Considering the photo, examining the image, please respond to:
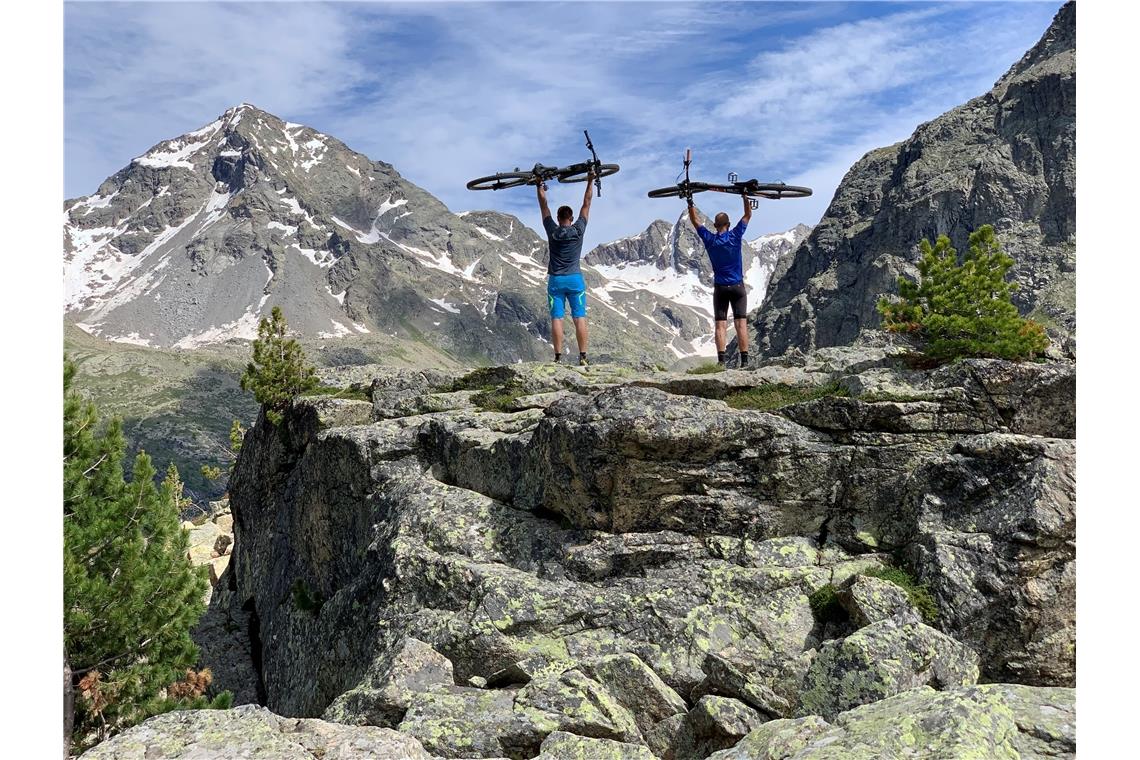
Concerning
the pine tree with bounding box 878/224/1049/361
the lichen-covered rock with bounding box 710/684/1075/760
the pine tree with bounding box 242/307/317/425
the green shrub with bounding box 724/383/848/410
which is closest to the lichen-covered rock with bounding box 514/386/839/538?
the green shrub with bounding box 724/383/848/410

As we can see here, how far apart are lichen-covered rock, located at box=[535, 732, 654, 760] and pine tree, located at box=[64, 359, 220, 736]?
14013 mm

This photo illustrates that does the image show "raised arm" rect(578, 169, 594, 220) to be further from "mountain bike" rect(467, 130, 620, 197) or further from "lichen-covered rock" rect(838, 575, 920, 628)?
"lichen-covered rock" rect(838, 575, 920, 628)

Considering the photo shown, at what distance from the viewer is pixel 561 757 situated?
1068cm

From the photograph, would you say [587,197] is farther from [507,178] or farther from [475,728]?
[475,728]

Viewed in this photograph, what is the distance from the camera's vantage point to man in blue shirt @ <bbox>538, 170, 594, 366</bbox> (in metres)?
21.8

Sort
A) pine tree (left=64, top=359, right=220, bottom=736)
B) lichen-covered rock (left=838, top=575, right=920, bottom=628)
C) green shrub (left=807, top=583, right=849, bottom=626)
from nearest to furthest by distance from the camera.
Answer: lichen-covered rock (left=838, top=575, right=920, bottom=628), green shrub (left=807, top=583, right=849, bottom=626), pine tree (left=64, top=359, right=220, bottom=736)

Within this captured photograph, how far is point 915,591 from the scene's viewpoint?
1366 cm

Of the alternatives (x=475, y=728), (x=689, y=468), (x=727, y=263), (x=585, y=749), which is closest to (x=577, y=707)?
(x=585, y=749)

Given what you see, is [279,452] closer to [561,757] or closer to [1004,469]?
[561,757]

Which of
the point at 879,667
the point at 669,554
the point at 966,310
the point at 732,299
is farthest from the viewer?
the point at 966,310

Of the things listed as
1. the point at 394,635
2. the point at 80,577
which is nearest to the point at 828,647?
Answer: the point at 394,635

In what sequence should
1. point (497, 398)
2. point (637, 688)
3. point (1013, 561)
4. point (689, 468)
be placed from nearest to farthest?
point (637, 688) < point (1013, 561) < point (689, 468) < point (497, 398)

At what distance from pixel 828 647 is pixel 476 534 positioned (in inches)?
341

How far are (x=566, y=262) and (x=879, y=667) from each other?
1399 centimetres
